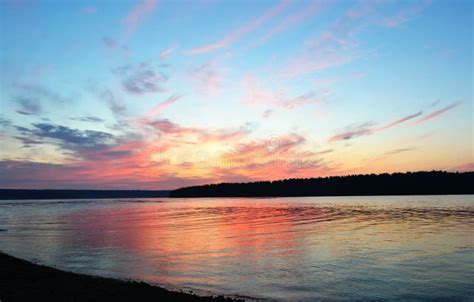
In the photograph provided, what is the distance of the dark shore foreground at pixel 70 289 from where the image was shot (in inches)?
630

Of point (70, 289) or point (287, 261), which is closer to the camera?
point (70, 289)

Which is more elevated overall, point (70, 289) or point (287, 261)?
point (70, 289)

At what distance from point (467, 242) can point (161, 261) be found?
27.7m

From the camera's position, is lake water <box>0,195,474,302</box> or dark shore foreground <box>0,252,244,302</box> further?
lake water <box>0,195,474,302</box>

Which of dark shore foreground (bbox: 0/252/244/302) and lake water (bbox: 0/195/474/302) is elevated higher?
dark shore foreground (bbox: 0/252/244/302)

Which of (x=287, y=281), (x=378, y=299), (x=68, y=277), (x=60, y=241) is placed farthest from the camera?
(x=60, y=241)

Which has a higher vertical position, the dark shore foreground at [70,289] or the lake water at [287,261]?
the dark shore foreground at [70,289]

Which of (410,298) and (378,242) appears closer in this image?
(410,298)

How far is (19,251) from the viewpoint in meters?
34.4

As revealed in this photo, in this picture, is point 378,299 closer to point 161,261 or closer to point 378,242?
point 161,261

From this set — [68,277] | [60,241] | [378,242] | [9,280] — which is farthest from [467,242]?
[60,241]

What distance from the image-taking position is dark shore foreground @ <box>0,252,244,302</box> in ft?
52.5

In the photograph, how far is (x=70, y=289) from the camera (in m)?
17.5

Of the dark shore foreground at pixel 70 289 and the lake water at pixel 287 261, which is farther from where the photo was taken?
the lake water at pixel 287 261
